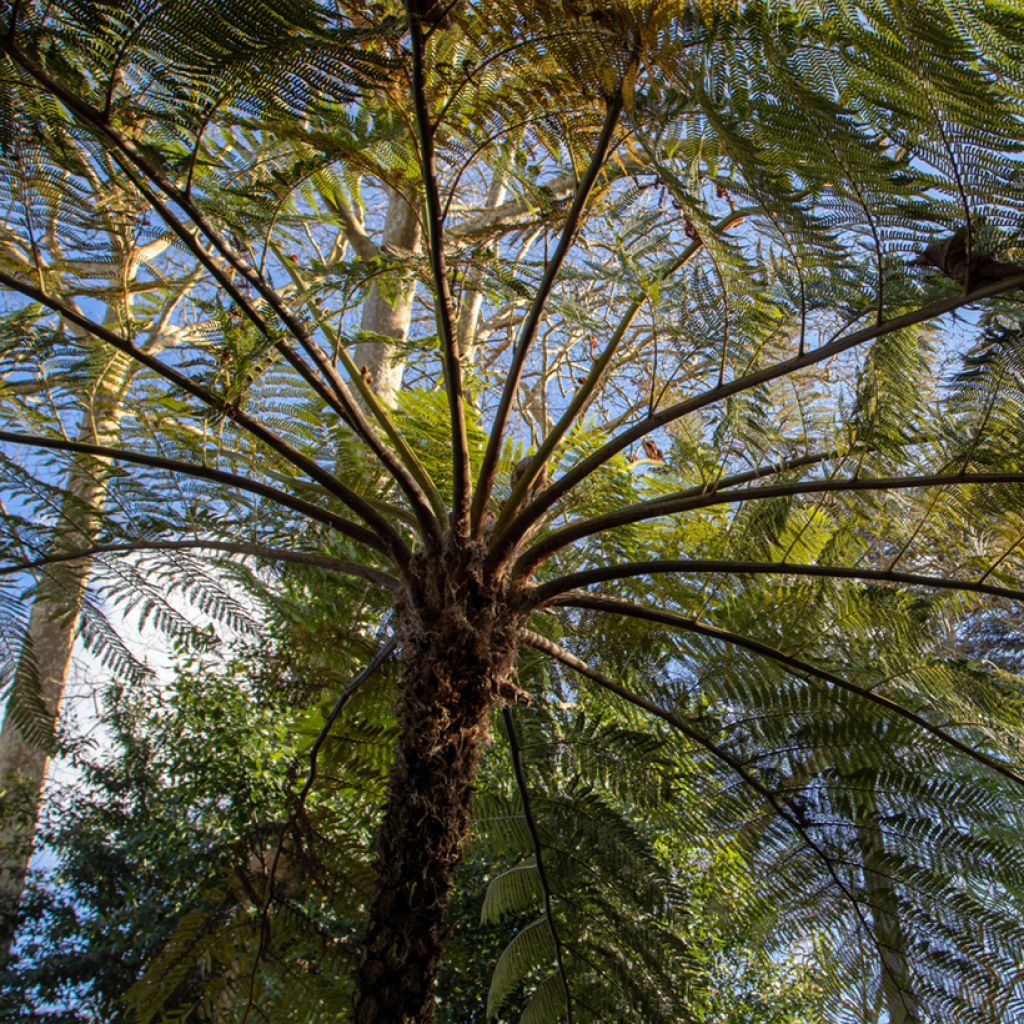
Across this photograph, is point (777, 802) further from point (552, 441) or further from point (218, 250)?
point (218, 250)

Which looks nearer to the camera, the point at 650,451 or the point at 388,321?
the point at 650,451

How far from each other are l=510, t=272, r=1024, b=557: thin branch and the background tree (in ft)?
0.04

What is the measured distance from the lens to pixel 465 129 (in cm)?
159

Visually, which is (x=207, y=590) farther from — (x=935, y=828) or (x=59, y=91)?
(x=935, y=828)

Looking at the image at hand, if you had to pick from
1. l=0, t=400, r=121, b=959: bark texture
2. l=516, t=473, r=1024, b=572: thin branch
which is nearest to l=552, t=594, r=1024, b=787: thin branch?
l=516, t=473, r=1024, b=572: thin branch

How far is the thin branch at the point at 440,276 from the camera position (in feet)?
4.22

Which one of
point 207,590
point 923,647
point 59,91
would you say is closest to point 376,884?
point 207,590

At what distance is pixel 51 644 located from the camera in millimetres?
5695

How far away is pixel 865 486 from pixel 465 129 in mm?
981

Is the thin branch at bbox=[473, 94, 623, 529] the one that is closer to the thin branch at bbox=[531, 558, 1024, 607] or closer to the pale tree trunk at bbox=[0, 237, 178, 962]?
the thin branch at bbox=[531, 558, 1024, 607]

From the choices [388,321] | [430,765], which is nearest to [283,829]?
[430,765]

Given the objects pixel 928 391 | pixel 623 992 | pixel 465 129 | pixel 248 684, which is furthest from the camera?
pixel 248 684

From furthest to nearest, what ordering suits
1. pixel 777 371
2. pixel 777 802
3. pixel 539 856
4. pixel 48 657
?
pixel 48 657 → pixel 539 856 → pixel 777 802 → pixel 777 371

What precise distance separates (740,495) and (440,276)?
26.2 inches
